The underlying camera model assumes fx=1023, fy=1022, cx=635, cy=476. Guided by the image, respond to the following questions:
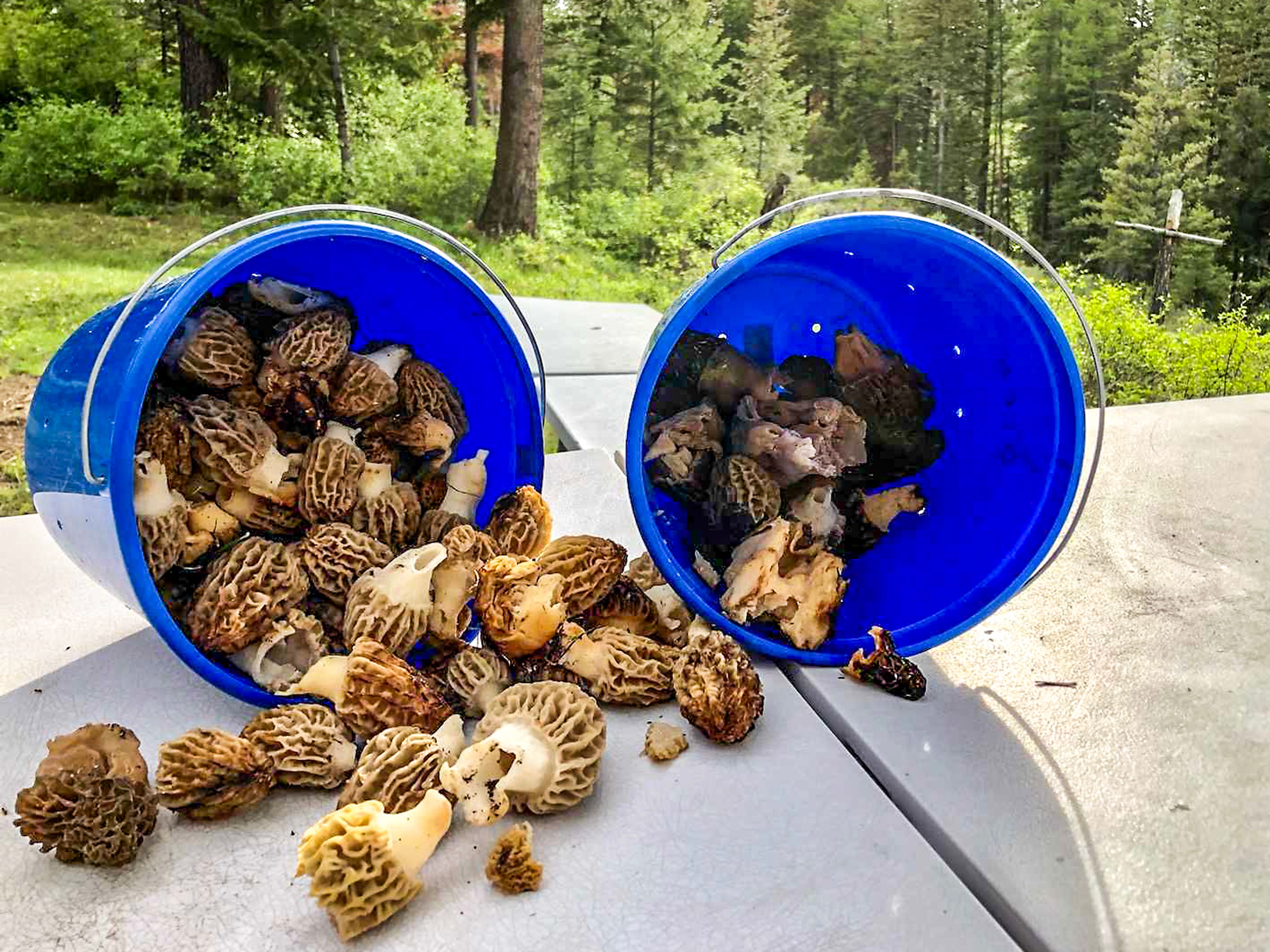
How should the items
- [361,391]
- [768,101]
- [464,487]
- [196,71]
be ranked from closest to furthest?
[361,391], [464,487], [196,71], [768,101]

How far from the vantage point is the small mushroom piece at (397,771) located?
1127mm

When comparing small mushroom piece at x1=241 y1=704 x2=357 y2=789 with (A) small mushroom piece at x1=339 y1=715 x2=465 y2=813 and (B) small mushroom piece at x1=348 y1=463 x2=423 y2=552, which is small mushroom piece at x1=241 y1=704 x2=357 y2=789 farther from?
(B) small mushroom piece at x1=348 y1=463 x2=423 y2=552

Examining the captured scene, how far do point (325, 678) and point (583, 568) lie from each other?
1.26 feet

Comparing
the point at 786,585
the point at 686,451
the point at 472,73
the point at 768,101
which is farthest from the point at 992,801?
the point at 472,73

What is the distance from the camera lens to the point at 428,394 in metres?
1.64

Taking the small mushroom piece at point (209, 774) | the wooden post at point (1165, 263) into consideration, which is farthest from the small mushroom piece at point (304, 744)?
the wooden post at point (1165, 263)

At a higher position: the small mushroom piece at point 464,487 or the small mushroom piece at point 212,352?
the small mushroom piece at point 212,352

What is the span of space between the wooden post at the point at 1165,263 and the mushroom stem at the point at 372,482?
4443mm

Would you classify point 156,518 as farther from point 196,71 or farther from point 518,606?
point 196,71

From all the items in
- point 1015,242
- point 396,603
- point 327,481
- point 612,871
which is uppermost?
point 1015,242

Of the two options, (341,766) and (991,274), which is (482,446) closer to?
(341,766)

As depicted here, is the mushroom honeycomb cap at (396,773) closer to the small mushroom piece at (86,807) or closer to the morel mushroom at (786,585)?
the small mushroom piece at (86,807)

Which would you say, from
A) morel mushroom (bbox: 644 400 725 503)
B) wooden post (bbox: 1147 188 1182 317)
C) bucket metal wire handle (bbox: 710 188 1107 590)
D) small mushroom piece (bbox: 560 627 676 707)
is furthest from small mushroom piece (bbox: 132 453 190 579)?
wooden post (bbox: 1147 188 1182 317)

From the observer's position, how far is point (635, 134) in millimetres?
7398
